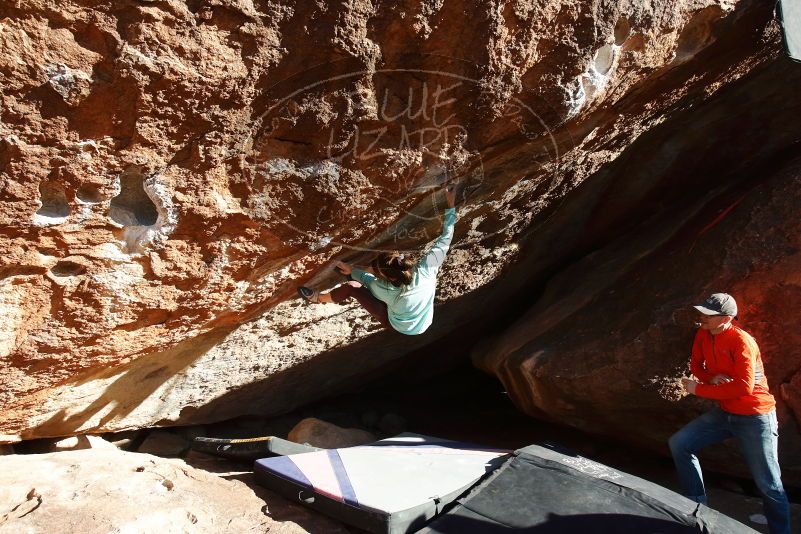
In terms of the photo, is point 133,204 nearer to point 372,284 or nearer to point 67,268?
point 67,268

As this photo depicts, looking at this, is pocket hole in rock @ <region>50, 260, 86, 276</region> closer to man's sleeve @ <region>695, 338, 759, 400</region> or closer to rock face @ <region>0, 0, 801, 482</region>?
rock face @ <region>0, 0, 801, 482</region>

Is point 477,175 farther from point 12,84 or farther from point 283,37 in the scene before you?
point 12,84

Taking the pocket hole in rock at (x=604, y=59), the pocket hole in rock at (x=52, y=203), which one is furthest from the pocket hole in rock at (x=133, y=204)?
the pocket hole in rock at (x=604, y=59)

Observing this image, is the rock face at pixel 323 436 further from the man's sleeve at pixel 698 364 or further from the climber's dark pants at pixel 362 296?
the man's sleeve at pixel 698 364

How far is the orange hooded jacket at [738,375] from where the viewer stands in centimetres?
271

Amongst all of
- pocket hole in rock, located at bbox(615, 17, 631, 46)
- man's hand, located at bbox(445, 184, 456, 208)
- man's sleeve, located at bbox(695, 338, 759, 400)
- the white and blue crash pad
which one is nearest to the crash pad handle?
the white and blue crash pad

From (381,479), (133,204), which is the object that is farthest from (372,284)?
(133,204)

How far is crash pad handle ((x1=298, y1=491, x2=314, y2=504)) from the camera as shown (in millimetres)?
2697

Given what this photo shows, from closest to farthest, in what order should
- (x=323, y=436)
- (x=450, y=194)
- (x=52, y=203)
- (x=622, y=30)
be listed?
(x=52, y=203), (x=622, y=30), (x=450, y=194), (x=323, y=436)

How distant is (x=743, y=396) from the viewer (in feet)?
8.99

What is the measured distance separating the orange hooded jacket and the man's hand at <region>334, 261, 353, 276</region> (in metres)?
1.66

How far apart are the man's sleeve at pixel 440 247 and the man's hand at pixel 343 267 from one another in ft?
1.14

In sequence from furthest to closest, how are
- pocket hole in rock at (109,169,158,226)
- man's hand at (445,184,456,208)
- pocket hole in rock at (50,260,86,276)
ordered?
man's hand at (445,184,456,208)
pocket hole in rock at (50,260,86,276)
pocket hole in rock at (109,169,158,226)

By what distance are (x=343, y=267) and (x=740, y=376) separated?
5.92ft
